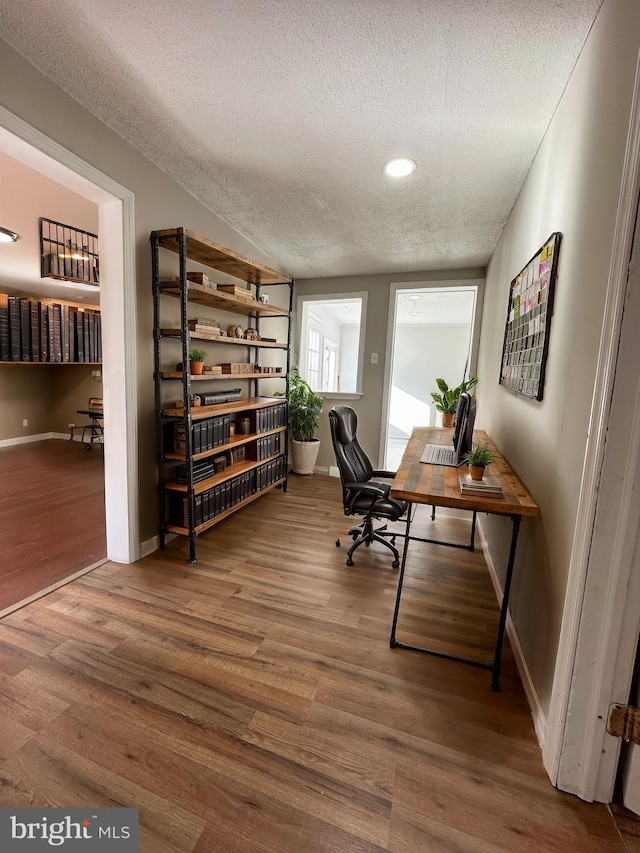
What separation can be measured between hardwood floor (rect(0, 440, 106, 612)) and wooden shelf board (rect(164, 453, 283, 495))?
0.68 meters

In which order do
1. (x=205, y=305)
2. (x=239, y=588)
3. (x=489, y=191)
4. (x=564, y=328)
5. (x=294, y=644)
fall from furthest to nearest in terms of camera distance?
(x=205, y=305), (x=489, y=191), (x=239, y=588), (x=294, y=644), (x=564, y=328)

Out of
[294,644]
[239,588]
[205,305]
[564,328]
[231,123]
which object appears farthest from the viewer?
[205,305]

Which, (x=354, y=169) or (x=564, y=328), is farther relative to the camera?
(x=354, y=169)

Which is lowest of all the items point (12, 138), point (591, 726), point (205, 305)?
point (591, 726)

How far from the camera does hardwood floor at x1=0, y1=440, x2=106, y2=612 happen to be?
2.28 meters

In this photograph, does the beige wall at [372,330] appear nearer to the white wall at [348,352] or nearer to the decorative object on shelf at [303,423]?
the decorative object on shelf at [303,423]

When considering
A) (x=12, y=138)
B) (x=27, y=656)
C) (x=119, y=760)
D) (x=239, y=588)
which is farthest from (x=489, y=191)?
(x=27, y=656)

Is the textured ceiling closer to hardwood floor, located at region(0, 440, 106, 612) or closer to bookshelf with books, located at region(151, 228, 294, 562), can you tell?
bookshelf with books, located at region(151, 228, 294, 562)

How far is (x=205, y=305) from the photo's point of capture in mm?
3135

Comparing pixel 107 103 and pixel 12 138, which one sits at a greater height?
pixel 107 103

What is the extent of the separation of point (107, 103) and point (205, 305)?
4.65 feet

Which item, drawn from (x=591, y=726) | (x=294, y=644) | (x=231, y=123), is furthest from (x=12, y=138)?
(x=591, y=726)

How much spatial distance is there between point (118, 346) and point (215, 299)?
936 mm

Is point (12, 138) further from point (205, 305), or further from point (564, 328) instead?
point (564, 328)
